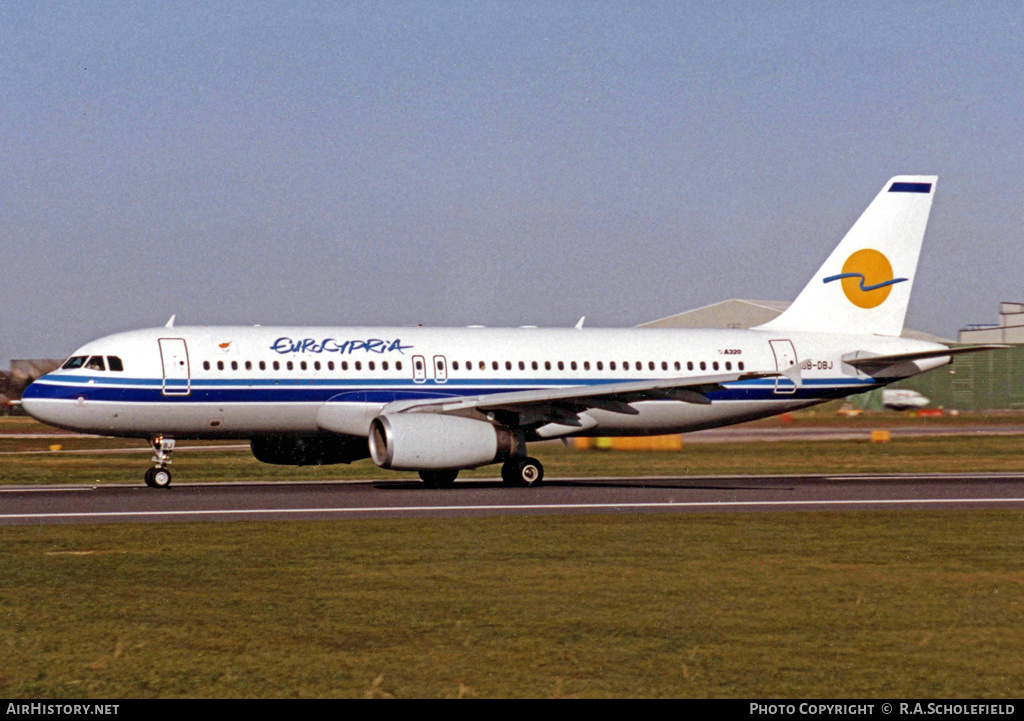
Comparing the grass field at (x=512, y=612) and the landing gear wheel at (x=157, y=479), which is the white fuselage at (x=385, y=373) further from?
the grass field at (x=512, y=612)

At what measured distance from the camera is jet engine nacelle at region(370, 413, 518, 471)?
28.7 m

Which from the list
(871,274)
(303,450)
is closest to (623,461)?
(871,274)

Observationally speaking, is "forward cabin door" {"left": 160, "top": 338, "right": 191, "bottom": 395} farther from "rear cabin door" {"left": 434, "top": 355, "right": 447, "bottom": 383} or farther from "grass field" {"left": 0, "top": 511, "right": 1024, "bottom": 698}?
"grass field" {"left": 0, "top": 511, "right": 1024, "bottom": 698}

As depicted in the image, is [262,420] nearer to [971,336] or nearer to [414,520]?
[414,520]

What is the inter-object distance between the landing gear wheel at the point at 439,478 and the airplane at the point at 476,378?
7cm

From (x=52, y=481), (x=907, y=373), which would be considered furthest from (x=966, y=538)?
(x=52, y=481)

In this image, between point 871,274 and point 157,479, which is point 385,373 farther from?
point 871,274

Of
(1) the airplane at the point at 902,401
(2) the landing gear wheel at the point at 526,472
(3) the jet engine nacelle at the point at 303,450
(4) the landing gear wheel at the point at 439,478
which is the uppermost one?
(3) the jet engine nacelle at the point at 303,450

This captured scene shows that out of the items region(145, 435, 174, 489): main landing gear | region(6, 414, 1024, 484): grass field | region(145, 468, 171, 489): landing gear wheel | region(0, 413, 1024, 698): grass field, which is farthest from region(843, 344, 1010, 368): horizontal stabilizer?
region(145, 468, 171, 489): landing gear wheel

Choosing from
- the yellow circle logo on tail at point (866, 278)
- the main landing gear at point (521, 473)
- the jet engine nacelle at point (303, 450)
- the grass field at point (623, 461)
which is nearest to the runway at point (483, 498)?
the main landing gear at point (521, 473)

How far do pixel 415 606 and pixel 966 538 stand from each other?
31.9 feet

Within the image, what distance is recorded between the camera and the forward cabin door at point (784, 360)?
3541cm

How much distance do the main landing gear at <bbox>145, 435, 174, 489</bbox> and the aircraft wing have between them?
5.26m

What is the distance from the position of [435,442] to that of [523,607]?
1623cm
